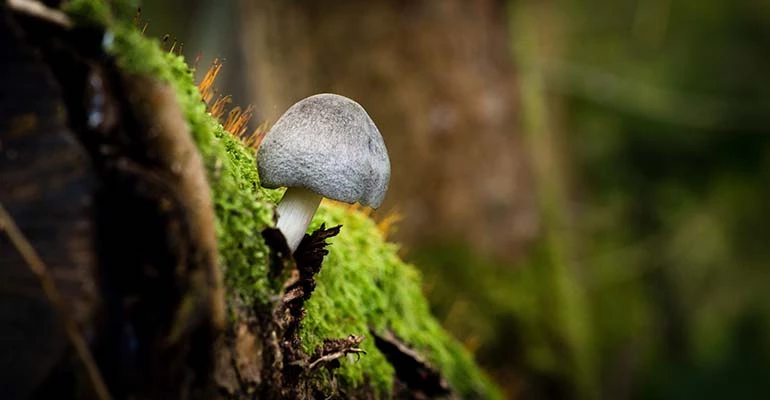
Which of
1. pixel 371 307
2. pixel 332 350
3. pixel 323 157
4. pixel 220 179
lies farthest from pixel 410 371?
pixel 220 179

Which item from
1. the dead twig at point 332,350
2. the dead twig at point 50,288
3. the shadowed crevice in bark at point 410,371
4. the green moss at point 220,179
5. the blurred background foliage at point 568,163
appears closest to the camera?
the dead twig at point 50,288

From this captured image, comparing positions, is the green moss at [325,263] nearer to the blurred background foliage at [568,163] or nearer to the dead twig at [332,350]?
the dead twig at [332,350]

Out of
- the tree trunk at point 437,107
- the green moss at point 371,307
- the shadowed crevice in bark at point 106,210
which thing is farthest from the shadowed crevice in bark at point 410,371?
the tree trunk at point 437,107

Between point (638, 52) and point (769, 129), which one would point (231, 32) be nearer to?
point (638, 52)

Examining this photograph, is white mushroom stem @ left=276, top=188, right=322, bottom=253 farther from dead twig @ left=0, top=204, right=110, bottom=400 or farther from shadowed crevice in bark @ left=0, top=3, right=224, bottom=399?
dead twig @ left=0, top=204, right=110, bottom=400

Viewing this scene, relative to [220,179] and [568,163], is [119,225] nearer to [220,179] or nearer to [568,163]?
[220,179]

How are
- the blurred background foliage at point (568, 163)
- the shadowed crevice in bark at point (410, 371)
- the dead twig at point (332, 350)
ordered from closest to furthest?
the dead twig at point (332, 350) → the shadowed crevice in bark at point (410, 371) → the blurred background foliage at point (568, 163)
